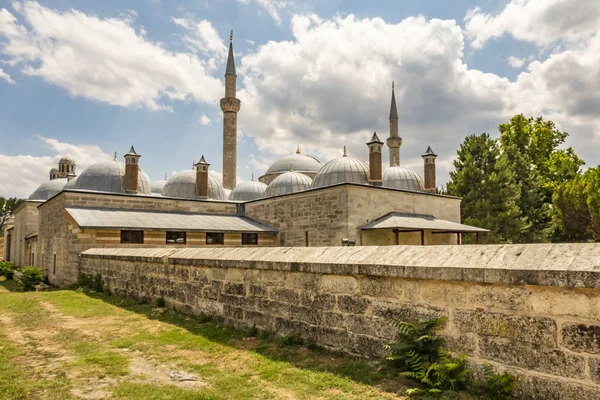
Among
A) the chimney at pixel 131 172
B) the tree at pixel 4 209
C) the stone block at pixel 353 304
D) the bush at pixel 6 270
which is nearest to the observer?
the stone block at pixel 353 304

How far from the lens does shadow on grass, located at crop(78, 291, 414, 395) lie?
3.64 metres

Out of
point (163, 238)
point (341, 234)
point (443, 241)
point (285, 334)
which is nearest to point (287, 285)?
point (285, 334)

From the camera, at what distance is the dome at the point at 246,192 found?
97.5ft

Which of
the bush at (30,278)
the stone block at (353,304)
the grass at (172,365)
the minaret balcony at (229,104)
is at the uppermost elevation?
the minaret balcony at (229,104)

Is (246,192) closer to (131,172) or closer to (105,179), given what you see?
(131,172)

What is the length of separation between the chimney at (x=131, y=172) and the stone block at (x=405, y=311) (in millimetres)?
21187

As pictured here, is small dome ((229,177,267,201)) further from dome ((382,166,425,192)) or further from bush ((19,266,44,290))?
bush ((19,266,44,290))

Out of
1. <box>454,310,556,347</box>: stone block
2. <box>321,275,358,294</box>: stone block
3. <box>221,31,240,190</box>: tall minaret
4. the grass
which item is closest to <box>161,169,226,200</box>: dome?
<box>221,31,240,190</box>: tall minaret

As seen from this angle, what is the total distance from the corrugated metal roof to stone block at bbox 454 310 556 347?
50.8 ft

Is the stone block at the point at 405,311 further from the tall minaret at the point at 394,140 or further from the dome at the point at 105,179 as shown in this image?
the tall minaret at the point at 394,140

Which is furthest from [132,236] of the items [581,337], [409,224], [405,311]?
[581,337]

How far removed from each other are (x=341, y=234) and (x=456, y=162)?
1613 centimetres

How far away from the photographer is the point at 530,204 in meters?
29.5

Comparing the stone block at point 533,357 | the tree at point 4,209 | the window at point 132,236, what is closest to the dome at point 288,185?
the window at point 132,236
